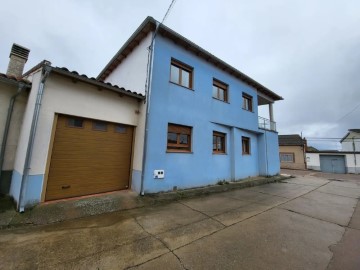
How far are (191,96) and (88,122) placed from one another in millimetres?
4685

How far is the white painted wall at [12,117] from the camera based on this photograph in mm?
5125

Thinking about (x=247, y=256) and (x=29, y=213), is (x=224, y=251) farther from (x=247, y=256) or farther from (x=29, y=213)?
(x=29, y=213)

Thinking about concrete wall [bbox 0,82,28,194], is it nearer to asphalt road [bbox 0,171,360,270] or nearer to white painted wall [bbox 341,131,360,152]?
asphalt road [bbox 0,171,360,270]

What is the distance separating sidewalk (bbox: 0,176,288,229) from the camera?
399cm

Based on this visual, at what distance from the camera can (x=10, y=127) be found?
5.22 m

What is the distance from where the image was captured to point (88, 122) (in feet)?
19.0

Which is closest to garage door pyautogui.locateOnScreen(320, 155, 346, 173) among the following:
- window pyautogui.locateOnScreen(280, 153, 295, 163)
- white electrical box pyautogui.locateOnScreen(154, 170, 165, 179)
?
window pyautogui.locateOnScreen(280, 153, 295, 163)

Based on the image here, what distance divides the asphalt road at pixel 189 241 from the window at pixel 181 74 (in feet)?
18.8

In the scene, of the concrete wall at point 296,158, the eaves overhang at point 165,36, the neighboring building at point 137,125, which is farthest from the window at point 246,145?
the concrete wall at point 296,158

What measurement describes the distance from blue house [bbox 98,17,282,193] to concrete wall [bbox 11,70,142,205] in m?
1.73

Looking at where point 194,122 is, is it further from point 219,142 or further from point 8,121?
point 8,121

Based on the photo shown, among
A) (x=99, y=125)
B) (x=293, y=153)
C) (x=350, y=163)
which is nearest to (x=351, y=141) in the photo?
(x=350, y=163)

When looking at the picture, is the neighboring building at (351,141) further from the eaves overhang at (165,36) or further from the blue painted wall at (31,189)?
the blue painted wall at (31,189)

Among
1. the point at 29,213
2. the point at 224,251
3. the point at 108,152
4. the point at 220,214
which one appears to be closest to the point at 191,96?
the point at 108,152
